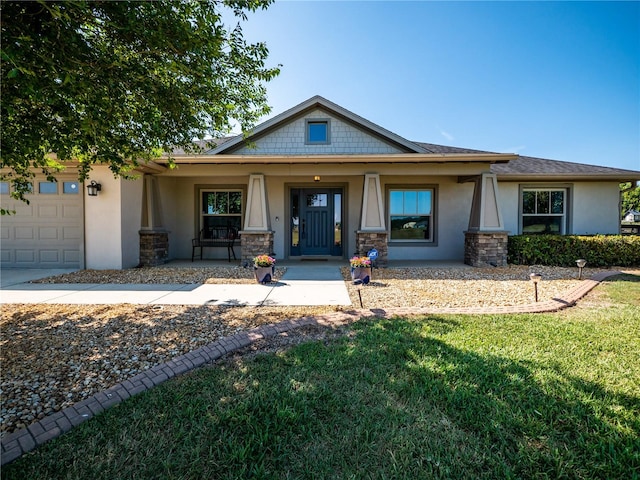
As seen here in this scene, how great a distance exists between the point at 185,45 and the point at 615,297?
7.87m

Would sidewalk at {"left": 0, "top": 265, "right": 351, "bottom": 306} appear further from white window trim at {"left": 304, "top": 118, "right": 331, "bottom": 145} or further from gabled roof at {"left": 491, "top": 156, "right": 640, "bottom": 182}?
gabled roof at {"left": 491, "top": 156, "right": 640, "bottom": 182}

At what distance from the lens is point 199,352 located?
3.17 meters

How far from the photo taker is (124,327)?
3.93 metres

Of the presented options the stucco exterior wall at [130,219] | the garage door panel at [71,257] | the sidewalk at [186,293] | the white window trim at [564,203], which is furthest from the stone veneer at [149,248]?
the white window trim at [564,203]

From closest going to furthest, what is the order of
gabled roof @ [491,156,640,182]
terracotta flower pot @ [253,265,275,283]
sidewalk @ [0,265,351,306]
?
1. sidewalk @ [0,265,351,306]
2. terracotta flower pot @ [253,265,275,283]
3. gabled roof @ [491,156,640,182]

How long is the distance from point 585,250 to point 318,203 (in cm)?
829

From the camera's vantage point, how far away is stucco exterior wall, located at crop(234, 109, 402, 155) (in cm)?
1020

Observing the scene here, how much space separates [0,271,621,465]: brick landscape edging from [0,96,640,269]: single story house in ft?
14.1

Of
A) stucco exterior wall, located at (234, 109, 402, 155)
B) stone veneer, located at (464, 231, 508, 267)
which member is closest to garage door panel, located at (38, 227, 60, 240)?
stucco exterior wall, located at (234, 109, 402, 155)

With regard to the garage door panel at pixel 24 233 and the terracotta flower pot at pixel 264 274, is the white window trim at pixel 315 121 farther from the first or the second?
the garage door panel at pixel 24 233

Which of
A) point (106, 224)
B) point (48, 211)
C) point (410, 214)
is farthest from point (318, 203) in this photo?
point (48, 211)

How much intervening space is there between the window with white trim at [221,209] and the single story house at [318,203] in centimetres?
4

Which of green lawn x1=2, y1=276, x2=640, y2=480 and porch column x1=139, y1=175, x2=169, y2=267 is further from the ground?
porch column x1=139, y1=175, x2=169, y2=267

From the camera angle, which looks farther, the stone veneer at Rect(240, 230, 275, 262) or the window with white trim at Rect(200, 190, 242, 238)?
the window with white trim at Rect(200, 190, 242, 238)
